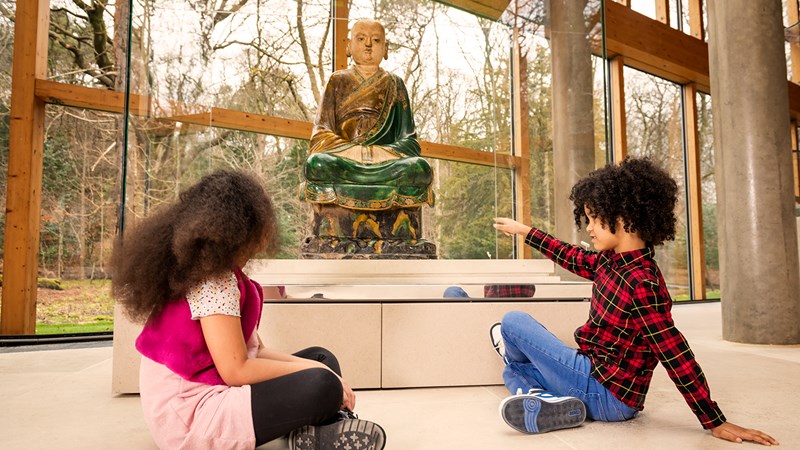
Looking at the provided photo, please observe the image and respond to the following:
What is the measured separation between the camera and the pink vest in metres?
1.08

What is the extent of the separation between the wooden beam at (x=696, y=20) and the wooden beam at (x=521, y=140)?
566 cm

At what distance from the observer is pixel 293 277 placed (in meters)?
2.23

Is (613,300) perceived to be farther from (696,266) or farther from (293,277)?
(696,266)

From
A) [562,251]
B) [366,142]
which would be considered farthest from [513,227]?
[366,142]

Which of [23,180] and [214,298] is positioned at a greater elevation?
[23,180]

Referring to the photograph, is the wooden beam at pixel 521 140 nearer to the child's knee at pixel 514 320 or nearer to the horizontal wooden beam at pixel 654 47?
the child's knee at pixel 514 320

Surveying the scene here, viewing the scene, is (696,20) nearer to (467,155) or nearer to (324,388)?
(467,155)

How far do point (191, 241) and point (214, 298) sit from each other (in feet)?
0.39

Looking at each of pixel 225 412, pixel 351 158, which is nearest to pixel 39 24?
pixel 351 158

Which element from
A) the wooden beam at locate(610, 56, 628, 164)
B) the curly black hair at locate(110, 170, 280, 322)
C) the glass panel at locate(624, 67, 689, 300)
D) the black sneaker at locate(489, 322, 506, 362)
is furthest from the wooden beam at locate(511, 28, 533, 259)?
the glass panel at locate(624, 67, 689, 300)

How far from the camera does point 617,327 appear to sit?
1.42 m

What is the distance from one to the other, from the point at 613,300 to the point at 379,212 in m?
1.55

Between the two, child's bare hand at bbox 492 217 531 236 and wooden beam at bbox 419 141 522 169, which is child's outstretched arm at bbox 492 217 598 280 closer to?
child's bare hand at bbox 492 217 531 236

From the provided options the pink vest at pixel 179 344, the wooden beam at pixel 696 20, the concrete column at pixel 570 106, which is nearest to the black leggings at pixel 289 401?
the pink vest at pixel 179 344
